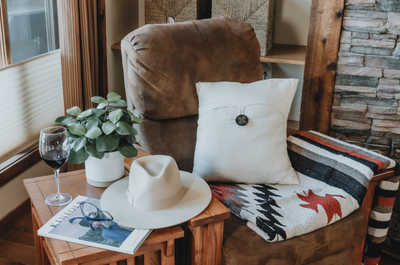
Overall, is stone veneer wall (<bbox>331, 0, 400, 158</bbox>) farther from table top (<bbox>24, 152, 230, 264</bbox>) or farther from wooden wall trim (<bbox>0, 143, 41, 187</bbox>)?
wooden wall trim (<bbox>0, 143, 41, 187</bbox>)

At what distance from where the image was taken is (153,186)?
1.22m

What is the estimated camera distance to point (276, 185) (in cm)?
164

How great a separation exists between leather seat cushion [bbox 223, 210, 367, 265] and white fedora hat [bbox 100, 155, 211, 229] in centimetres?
17

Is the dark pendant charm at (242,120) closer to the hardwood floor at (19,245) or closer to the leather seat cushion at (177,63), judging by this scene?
the leather seat cushion at (177,63)

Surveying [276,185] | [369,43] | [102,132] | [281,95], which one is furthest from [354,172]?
[102,132]

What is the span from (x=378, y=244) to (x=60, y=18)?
5.84 ft

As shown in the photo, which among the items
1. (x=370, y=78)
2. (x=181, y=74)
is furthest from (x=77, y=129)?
(x=370, y=78)

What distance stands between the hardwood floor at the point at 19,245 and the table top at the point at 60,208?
578mm

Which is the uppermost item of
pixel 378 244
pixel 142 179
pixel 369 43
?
pixel 369 43

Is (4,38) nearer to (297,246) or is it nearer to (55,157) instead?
(55,157)

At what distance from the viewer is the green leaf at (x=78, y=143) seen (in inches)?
50.8

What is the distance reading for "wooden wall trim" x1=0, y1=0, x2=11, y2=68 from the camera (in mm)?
1857

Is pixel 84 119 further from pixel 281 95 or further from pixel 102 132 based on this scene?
pixel 281 95

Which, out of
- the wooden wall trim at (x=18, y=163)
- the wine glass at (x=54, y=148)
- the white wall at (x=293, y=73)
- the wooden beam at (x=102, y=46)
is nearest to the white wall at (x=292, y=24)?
the white wall at (x=293, y=73)
